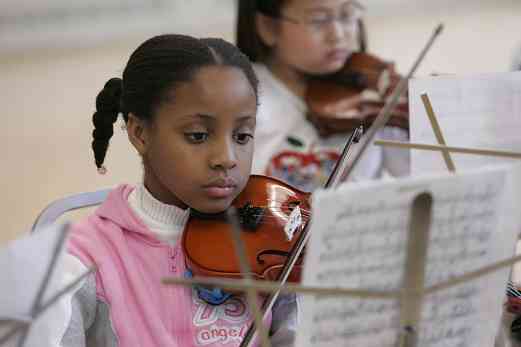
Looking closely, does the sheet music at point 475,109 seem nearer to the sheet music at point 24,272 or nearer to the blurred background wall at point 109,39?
the sheet music at point 24,272

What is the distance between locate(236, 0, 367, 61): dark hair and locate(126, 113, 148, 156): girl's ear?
32.6 inches

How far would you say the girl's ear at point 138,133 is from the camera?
859mm

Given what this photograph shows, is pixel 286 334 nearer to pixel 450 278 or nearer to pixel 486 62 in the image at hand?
pixel 450 278

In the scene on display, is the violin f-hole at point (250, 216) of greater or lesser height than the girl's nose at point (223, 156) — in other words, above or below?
below

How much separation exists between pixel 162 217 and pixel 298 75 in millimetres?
872

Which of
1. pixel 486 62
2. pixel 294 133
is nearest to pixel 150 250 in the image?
pixel 294 133

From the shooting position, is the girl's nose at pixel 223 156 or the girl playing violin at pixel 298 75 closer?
the girl's nose at pixel 223 156

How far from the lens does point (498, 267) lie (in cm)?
58

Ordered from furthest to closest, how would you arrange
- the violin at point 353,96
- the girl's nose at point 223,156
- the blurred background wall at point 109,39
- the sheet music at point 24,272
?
the blurred background wall at point 109,39, the violin at point 353,96, the girl's nose at point 223,156, the sheet music at point 24,272

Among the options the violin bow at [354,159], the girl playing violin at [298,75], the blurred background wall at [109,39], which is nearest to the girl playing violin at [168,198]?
the violin bow at [354,159]

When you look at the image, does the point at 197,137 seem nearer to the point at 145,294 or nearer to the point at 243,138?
the point at 243,138

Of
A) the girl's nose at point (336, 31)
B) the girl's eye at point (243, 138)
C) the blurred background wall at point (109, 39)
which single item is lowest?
the blurred background wall at point (109, 39)

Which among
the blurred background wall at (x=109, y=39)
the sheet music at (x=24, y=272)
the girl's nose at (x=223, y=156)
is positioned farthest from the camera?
the blurred background wall at (x=109, y=39)

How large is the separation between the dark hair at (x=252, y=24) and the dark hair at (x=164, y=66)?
0.81 m
